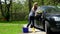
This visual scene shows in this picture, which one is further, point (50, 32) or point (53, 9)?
point (53, 9)

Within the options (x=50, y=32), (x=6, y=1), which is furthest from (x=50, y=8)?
(x=6, y=1)

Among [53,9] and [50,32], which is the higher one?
[53,9]

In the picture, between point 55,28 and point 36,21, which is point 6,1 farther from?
point 55,28

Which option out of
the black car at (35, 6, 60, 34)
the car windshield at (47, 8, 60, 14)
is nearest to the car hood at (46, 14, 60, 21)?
the black car at (35, 6, 60, 34)

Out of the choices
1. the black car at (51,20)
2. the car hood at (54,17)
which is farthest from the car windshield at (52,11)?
the car hood at (54,17)

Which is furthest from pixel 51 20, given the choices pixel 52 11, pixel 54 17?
pixel 52 11

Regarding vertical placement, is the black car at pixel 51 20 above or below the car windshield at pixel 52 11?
below

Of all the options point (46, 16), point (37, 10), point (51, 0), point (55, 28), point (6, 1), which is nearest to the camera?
point (55, 28)

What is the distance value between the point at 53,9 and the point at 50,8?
29cm

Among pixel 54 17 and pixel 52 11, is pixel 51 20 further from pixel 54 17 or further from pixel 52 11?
pixel 52 11

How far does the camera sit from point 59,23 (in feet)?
34.9

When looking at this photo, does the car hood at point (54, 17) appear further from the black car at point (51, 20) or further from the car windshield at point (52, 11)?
the car windshield at point (52, 11)

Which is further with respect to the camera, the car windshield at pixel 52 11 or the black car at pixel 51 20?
the car windshield at pixel 52 11

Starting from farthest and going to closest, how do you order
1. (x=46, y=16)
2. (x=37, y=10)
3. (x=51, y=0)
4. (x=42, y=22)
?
(x=51, y=0), (x=37, y=10), (x=42, y=22), (x=46, y=16)
